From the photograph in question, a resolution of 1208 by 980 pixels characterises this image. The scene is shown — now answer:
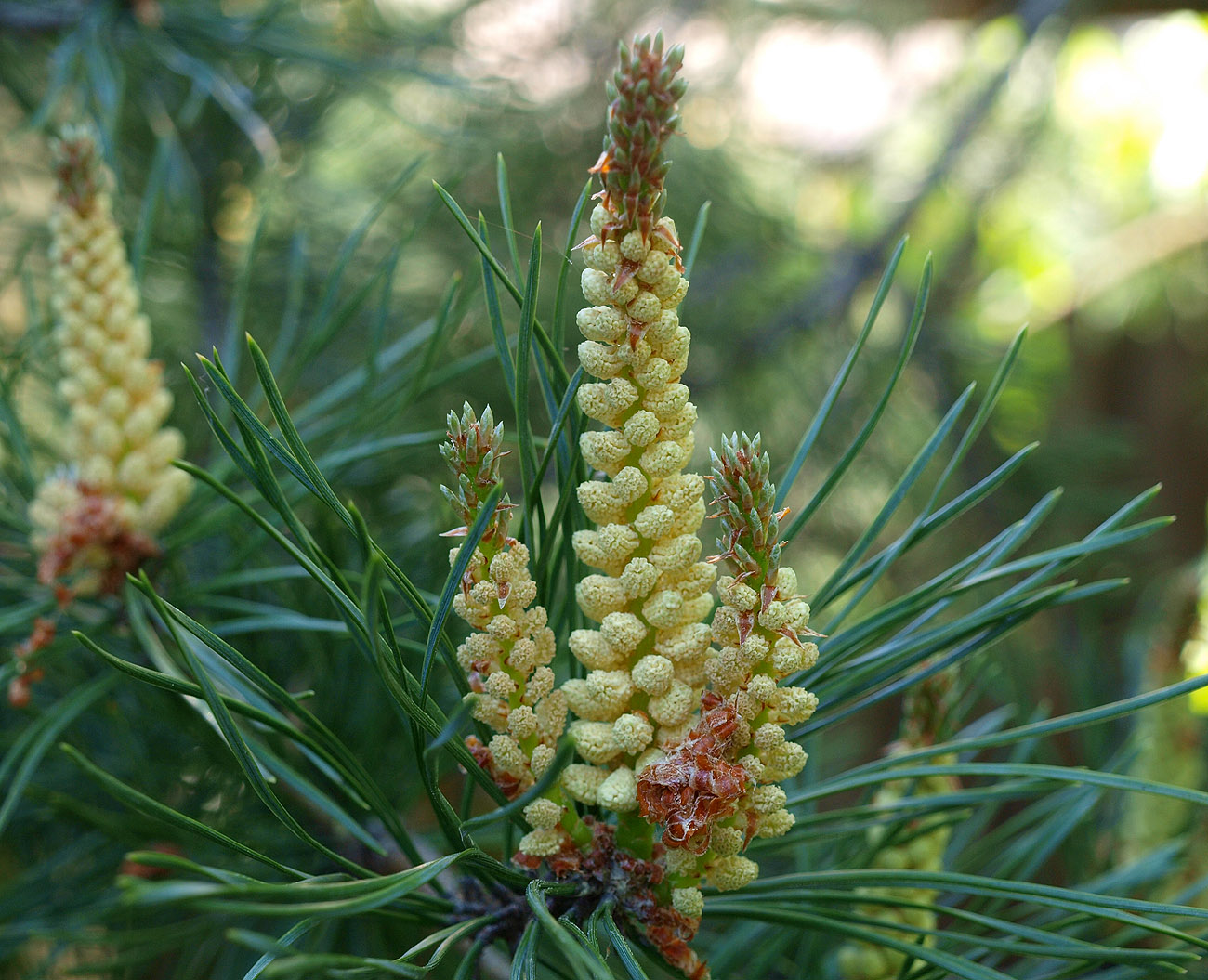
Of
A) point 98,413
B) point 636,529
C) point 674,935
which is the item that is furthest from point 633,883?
point 98,413

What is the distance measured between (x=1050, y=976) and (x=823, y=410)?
279mm

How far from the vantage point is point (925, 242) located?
62.8 inches

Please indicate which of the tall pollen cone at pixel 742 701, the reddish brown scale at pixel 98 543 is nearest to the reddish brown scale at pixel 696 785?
the tall pollen cone at pixel 742 701

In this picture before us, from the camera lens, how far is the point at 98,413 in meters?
0.51

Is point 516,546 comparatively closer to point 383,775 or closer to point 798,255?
point 383,775

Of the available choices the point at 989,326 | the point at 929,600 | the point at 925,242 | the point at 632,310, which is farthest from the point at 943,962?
the point at 925,242

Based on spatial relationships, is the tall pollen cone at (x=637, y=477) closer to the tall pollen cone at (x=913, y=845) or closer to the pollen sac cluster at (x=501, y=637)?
the pollen sac cluster at (x=501, y=637)

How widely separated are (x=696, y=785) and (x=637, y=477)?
4.1 inches

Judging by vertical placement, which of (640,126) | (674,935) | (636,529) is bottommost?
(674,935)

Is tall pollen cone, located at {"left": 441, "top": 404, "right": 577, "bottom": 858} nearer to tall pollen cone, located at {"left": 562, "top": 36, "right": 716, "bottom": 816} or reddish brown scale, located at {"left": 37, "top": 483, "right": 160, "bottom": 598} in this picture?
tall pollen cone, located at {"left": 562, "top": 36, "right": 716, "bottom": 816}

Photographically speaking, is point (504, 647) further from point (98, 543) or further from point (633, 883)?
point (98, 543)

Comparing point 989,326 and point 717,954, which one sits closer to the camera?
point 717,954

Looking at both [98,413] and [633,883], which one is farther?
[98,413]

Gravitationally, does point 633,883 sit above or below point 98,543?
below
